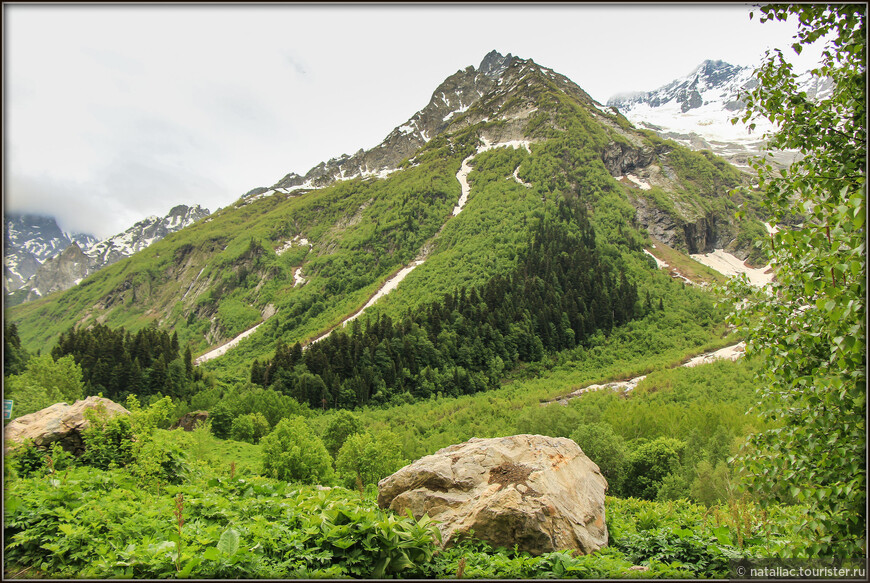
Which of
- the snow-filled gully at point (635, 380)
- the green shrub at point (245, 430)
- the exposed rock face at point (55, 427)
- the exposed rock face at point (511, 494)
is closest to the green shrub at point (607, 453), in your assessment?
the exposed rock face at point (511, 494)

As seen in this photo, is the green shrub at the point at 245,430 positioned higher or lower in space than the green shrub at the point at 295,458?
lower

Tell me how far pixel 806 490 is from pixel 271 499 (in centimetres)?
959

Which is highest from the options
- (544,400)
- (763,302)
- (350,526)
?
(763,302)

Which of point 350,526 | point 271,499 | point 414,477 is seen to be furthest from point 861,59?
point 271,499

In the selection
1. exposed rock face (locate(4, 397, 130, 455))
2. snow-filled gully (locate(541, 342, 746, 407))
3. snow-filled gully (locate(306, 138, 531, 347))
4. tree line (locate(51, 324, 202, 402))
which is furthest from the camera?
snow-filled gully (locate(306, 138, 531, 347))

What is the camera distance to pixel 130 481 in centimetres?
1057

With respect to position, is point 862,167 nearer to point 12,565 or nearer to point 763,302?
point 763,302

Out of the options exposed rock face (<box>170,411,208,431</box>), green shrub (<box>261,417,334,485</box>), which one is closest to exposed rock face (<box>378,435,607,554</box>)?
green shrub (<box>261,417,334,485</box>)

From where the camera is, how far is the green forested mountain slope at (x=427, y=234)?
116375 mm

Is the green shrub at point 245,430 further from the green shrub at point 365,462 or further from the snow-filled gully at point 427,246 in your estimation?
the snow-filled gully at point 427,246

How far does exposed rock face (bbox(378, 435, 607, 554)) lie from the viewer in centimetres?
892

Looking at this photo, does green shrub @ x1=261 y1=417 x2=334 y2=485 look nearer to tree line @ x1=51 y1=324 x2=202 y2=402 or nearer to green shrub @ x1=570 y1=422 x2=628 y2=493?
green shrub @ x1=570 y1=422 x2=628 y2=493

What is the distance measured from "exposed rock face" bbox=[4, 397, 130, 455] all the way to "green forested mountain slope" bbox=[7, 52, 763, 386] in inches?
3236

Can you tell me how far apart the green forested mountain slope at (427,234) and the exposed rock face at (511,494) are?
84612 mm
